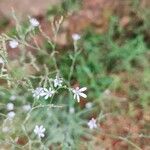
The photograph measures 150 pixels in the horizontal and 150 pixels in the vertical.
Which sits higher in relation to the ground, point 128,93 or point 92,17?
point 92,17

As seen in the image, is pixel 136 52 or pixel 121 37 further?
pixel 121 37

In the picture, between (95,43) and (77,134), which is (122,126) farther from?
(95,43)

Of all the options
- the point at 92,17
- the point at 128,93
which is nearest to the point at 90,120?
the point at 128,93

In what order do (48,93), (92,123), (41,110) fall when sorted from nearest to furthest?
(48,93) → (92,123) → (41,110)

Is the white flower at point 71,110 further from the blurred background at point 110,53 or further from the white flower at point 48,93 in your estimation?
the white flower at point 48,93

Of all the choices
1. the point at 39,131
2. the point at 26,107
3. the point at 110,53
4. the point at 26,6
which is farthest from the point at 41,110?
the point at 26,6

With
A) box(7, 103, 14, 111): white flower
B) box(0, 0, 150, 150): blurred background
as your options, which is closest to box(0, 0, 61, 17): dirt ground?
box(0, 0, 150, 150): blurred background

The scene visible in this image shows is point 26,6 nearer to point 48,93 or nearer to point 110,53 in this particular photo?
point 110,53

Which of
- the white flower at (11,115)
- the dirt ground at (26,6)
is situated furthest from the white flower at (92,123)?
the dirt ground at (26,6)

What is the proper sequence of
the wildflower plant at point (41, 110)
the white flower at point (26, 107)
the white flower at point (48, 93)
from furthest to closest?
the white flower at point (26, 107), the wildflower plant at point (41, 110), the white flower at point (48, 93)
